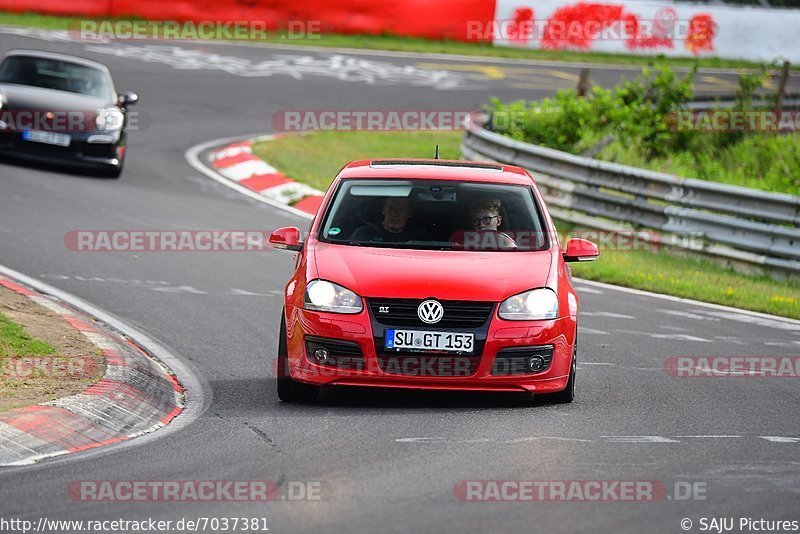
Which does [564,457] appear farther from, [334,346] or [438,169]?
[438,169]

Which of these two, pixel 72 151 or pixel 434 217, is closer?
pixel 434 217

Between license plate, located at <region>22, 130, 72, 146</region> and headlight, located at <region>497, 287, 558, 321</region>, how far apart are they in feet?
36.6

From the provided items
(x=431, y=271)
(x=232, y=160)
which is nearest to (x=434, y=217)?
(x=431, y=271)

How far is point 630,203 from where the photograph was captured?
16438 mm

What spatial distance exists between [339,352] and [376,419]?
1.58 feet

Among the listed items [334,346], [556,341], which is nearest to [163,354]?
[334,346]

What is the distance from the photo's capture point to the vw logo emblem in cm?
789

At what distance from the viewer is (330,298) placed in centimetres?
807

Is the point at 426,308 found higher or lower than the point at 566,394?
higher

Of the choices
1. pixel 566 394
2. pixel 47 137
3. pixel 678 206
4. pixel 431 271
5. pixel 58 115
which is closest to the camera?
pixel 431 271

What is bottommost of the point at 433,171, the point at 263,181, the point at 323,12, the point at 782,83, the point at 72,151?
the point at 263,181

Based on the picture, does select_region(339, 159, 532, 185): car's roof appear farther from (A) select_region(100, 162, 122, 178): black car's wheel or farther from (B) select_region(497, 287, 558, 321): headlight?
(A) select_region(100, 162, 122, 178): black car's wheel

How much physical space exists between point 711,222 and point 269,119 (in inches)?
438

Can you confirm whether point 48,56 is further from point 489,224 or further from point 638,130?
point 489,224
